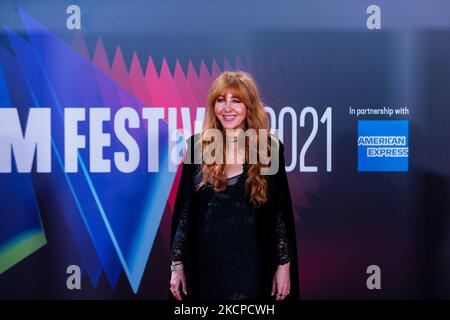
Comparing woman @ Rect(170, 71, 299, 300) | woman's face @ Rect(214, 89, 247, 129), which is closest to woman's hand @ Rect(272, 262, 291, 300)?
woman @ Rect(170, 71, 299, 300)

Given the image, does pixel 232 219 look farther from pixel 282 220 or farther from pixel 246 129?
pixel 246 129

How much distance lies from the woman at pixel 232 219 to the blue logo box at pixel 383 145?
0.88 m

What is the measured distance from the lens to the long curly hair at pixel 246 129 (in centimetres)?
193

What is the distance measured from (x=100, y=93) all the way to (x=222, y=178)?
3.81 ft

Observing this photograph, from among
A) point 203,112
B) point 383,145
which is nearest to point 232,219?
point 203,112

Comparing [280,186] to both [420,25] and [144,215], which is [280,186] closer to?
[144,215]

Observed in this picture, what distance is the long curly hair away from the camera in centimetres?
193

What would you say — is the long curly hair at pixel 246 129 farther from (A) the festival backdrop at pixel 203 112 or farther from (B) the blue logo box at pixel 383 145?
(B) the blue logo box at pixel 383 145

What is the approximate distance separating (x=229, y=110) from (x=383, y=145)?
116 cm

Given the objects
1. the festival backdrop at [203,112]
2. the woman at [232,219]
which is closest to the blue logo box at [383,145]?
the festival backdrop at [203,112]

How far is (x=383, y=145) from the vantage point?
2.77m

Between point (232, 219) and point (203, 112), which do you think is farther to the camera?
point (203, 112)

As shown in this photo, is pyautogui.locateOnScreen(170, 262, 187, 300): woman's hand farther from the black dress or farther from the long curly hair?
the long curly hair

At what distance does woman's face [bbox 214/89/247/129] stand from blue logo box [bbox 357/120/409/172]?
1.02 meters
